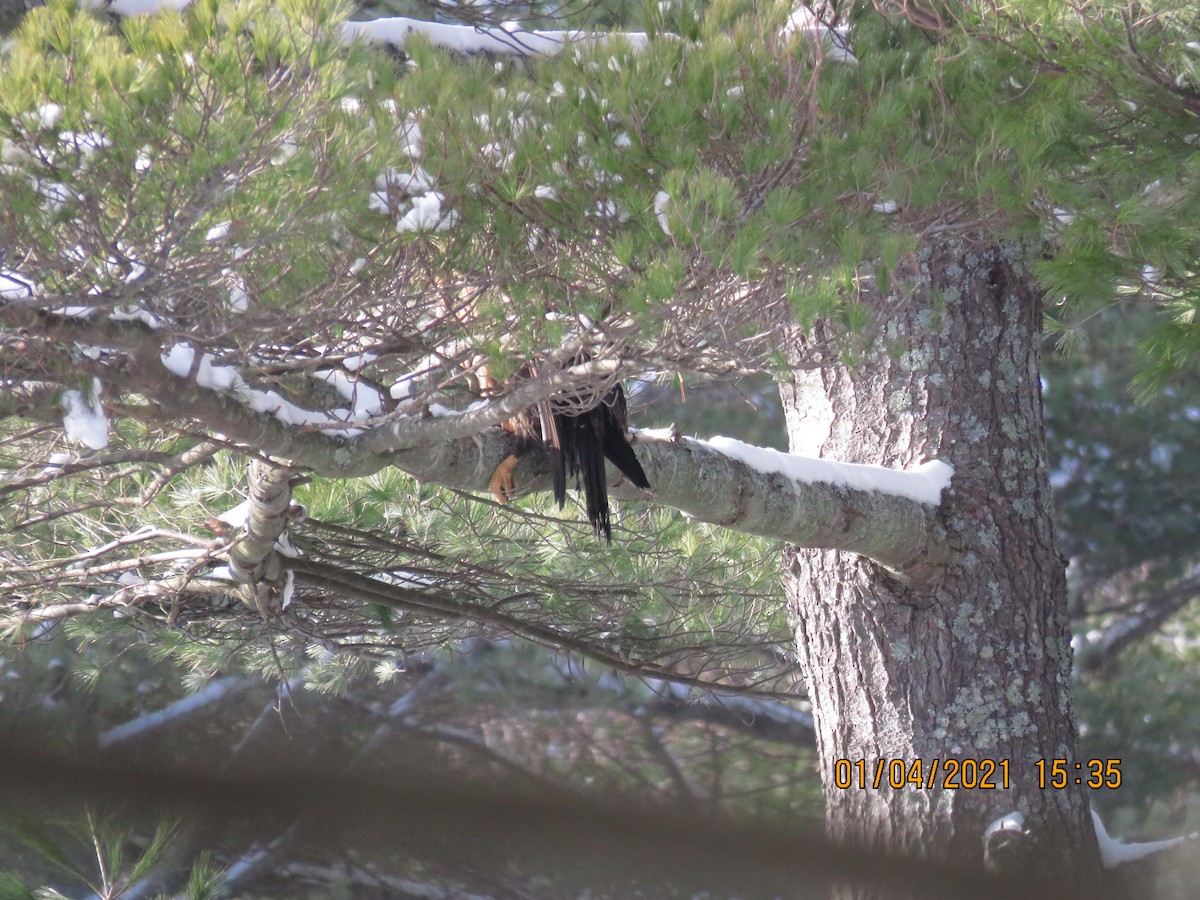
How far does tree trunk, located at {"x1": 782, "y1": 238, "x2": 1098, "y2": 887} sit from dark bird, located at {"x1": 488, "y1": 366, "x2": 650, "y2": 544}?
1.10 meters

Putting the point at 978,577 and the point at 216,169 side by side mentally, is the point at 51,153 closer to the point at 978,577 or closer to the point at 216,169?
the point at 216,169

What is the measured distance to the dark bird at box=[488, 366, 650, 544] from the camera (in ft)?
7.97

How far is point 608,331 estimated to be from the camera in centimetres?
185

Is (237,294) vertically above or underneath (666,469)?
above

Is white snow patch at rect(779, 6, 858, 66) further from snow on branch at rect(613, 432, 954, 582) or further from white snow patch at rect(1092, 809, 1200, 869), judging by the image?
white snow patch at rect(1092, 809, 1200, 869)

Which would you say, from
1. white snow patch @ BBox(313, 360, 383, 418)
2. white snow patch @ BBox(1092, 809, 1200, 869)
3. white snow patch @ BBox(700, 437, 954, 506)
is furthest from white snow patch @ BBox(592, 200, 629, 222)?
white snow patch @ BBox(1092, 809, 1200, 869)

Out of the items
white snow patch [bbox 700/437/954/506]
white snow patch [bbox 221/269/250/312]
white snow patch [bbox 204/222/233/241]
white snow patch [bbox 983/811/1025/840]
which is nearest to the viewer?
white snow patch [bbox 204/222/233/241]

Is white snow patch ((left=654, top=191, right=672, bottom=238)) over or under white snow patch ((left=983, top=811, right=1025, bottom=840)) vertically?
over

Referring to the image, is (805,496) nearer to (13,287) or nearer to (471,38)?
(471,38)

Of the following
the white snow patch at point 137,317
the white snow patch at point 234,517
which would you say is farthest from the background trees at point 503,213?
the white snow patch at point 234,517

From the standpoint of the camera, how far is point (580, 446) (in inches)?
97.0

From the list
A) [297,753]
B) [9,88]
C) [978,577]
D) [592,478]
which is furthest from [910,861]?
[297,753]

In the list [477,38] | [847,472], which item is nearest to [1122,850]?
[847,472]

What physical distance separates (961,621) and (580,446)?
1.42m
